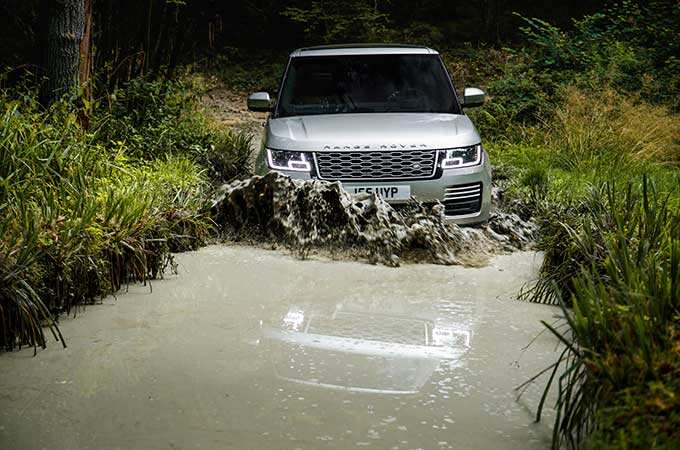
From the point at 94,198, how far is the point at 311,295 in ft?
5.36

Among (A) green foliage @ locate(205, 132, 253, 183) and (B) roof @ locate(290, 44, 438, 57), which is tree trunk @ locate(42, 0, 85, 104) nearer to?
(A) green foliage @ locate(205, 132, 253, 183)

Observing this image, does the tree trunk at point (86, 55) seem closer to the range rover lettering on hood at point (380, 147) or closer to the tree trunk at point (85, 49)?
the tree trunk at point (85, 49)

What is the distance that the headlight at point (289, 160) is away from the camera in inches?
313

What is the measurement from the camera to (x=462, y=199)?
26.3 ft

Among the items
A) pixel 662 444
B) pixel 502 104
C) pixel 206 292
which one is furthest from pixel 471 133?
pixel 502 104

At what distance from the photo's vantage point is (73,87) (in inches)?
356

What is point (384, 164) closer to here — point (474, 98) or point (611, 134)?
point (474, 98)

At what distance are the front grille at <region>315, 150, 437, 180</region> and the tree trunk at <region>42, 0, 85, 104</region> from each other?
9.88 feet

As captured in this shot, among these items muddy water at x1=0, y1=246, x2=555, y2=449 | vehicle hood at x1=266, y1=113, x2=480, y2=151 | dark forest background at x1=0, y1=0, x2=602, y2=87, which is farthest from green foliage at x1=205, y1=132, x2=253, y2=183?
dark forest background at x1=0, y1=0, x2=602, y2=87

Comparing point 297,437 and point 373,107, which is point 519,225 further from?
point 297,437

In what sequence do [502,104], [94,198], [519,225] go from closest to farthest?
[94,198], [519,225], [502,104]

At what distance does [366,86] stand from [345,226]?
193 centimetres

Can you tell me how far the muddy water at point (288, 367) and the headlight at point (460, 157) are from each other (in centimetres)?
115

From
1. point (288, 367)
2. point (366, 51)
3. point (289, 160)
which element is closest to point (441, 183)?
point (289, 160)
